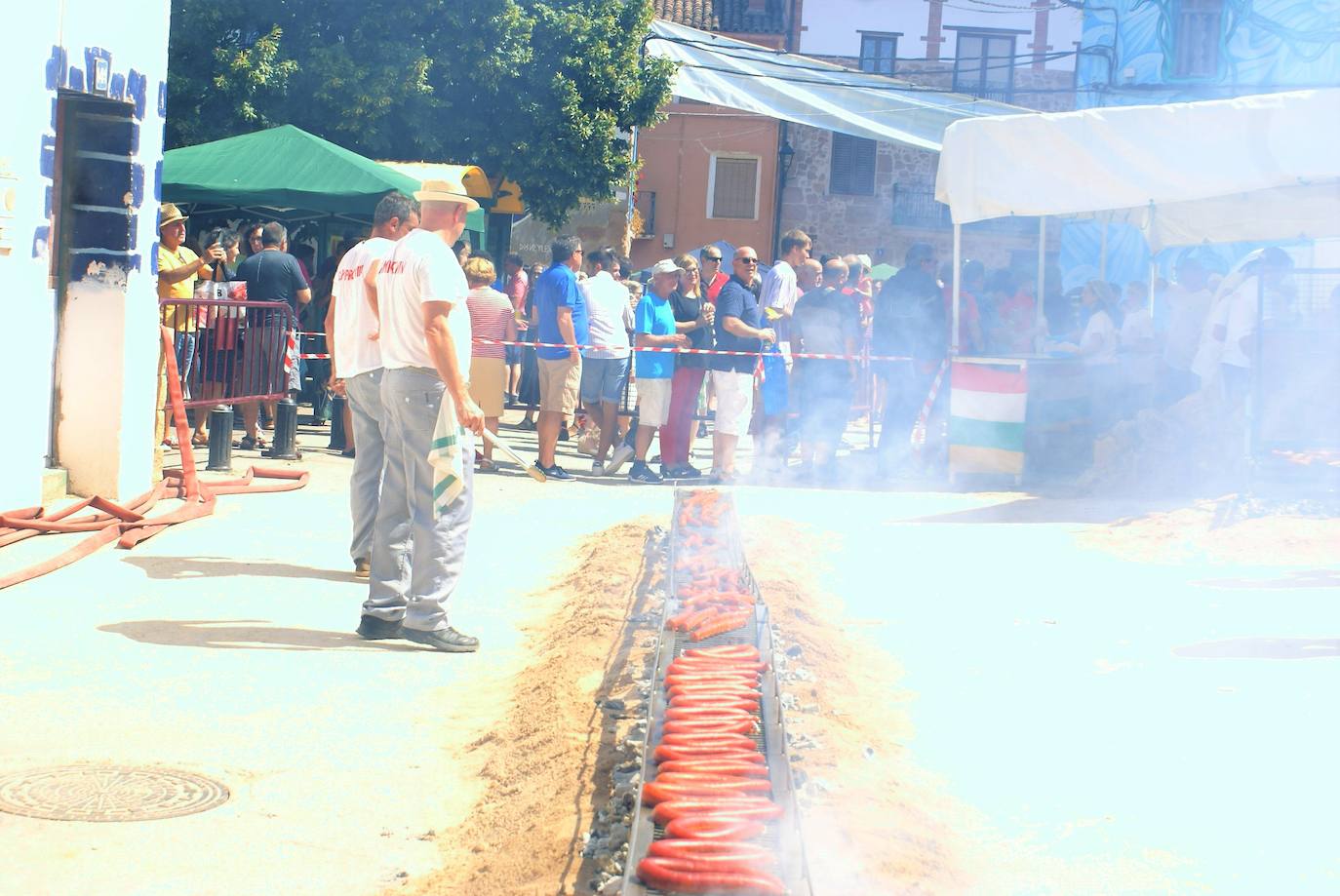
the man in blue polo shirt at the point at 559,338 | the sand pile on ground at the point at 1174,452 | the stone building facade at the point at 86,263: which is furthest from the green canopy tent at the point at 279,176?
the sand pile on ground at the point at 1174,452

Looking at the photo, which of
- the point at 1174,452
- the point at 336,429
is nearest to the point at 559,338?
the point at 336,429

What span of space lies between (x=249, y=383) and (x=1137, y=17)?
99.9 ft

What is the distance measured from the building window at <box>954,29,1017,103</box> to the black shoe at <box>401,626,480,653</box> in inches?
1433

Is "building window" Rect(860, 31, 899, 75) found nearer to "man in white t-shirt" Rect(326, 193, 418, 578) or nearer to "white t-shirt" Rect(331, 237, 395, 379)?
"man in white t-shirt" Rect(326, 193, 418, 578)

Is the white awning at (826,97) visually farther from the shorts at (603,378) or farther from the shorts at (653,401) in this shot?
the shorts at (653,401)

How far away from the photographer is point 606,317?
554 inches

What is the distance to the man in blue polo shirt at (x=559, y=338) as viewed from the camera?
13898 millimetres

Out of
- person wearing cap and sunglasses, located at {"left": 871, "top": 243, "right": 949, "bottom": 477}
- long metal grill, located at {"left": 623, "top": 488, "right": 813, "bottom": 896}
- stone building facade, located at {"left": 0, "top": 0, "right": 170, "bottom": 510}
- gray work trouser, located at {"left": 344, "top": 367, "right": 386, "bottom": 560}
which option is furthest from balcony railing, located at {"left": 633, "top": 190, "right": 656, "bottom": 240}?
gray work trouser, located at {"left": 344, "top": 367, "right": 386, "bottom": 560}

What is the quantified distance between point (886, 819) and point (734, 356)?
29.5ft

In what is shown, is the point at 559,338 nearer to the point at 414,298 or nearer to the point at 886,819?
the point at 414,298

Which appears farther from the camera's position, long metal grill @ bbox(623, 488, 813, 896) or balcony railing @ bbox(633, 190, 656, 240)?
balcony railing @ bbox(633, 190, 656, 240)

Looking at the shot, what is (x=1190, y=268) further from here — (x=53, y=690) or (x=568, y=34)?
(x=568, y=34)

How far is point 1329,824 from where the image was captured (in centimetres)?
496

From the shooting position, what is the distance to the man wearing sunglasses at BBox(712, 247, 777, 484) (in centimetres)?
1366
